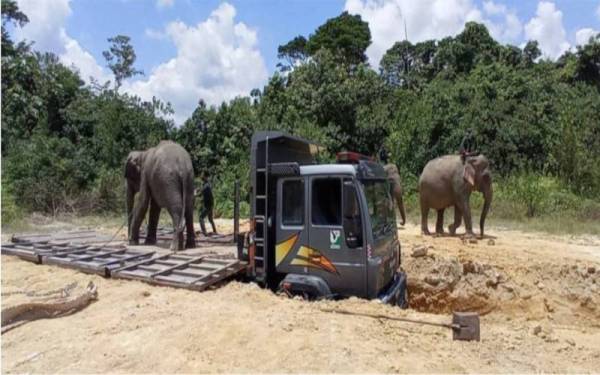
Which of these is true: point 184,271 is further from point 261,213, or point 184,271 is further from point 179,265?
point 261,213

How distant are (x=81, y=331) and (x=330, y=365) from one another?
9.26 ft

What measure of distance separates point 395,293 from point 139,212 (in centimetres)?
Answer: 582

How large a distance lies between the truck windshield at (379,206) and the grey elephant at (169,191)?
4.13m

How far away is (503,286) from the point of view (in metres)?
9.69

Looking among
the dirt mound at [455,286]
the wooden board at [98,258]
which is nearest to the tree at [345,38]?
the dirt mound at [455,286]

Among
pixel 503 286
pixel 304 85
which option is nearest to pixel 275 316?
pixel 503 286

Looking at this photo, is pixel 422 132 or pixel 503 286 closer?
pixel 503 286

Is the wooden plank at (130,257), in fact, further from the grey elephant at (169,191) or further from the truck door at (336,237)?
the truck door at (336,237)

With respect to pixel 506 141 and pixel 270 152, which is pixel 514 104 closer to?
pixel 506 141

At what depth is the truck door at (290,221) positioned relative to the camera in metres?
6.83

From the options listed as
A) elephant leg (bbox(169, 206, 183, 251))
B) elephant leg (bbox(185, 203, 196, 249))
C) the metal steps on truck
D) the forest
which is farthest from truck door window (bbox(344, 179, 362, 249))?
the forest

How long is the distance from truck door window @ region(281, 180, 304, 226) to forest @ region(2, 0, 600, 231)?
41.1 feet

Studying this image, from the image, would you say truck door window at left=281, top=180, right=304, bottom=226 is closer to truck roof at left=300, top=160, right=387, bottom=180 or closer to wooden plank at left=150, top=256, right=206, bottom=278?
truck roof at left=300, top=160, right=387, bottom=180

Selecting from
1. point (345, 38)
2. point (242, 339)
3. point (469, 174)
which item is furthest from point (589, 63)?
point (242, 339)
